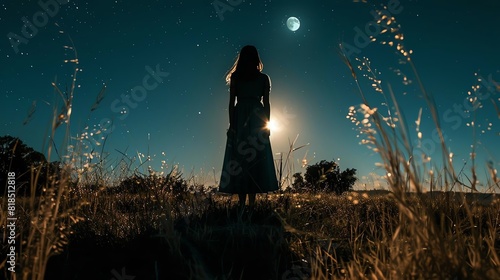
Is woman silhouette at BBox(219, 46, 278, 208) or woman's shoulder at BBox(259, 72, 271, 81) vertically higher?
woman's shoulder at BBox(259, 72, 271, 81)

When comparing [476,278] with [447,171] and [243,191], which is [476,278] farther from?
[243,191]

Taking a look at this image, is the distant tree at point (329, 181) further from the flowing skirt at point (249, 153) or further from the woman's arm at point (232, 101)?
the woman's arm at point (232, 101)

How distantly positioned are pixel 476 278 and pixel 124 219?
3577 mm

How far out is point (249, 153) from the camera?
21.8 feet

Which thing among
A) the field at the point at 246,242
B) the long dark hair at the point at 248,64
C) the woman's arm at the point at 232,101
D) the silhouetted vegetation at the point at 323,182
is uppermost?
the long dark hair at the point at 248,64

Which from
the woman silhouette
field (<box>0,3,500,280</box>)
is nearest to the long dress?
the woman silhouette

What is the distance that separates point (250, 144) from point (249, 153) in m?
0.15

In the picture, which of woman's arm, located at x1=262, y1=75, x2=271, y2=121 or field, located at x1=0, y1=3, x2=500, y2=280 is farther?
woman's arm, located at x1=262, y1=75, x2=271, y2=121

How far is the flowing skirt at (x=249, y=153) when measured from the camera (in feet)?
21.5

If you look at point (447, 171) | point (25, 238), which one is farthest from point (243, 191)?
point (447, 171)

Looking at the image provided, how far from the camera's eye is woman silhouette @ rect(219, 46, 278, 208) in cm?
658

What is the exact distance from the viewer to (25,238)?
11.1 ft

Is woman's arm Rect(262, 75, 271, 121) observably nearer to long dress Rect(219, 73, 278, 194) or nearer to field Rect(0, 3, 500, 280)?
long dress Rect(219, 73, 278, 194)

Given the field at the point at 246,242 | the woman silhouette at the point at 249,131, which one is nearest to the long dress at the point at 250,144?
the woman silhouette at the point at 249,131
